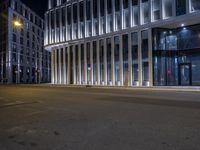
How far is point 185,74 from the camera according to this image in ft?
102

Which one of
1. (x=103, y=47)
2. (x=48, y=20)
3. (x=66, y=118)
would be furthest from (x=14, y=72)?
(x=66, y=118)

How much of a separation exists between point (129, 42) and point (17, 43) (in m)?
53.3

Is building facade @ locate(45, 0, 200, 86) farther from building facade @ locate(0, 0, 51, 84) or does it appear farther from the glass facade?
building facade @ locate(0, 0, 51, 84)

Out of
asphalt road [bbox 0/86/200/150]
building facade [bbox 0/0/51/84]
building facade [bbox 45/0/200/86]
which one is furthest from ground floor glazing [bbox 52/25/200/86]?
building facade [bbox 0/0/51/84]

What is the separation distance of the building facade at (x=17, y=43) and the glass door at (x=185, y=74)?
4406 centimetres

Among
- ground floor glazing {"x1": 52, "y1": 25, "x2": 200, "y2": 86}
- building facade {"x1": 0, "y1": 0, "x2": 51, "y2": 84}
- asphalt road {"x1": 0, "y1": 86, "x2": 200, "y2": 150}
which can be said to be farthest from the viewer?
building facade {"x1": 0, "y1": 0, "x2": 51, "y2": 84}

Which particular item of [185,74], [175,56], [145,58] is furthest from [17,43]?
[185,74]

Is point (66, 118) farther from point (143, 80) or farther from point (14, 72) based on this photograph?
point (14, 72)

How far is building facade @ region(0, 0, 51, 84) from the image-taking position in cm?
7181

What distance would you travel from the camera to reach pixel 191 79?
30.3 meters

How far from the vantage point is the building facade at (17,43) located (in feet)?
236

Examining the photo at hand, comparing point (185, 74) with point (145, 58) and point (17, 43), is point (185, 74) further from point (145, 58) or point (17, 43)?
point (17, 43)

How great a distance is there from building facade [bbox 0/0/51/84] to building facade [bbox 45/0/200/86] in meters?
24.1

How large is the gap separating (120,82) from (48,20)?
25.5 meters
